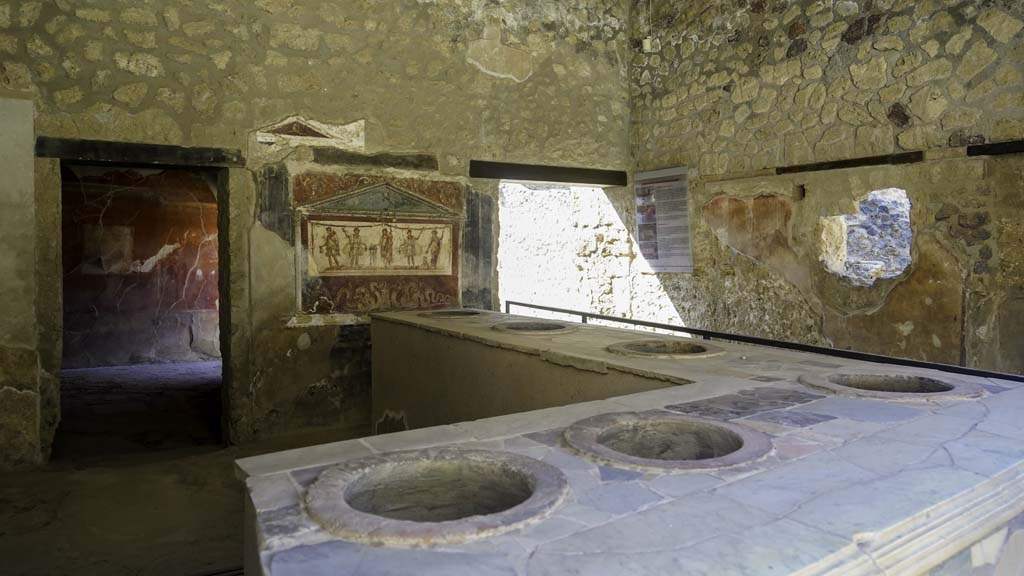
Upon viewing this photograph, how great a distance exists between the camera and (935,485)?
4.78 ft

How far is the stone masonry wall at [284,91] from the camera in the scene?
4.51 metres

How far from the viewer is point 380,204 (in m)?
5.50

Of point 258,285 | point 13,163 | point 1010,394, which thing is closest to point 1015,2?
point 1010,394

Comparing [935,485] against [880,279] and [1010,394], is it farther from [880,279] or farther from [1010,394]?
[880,279]

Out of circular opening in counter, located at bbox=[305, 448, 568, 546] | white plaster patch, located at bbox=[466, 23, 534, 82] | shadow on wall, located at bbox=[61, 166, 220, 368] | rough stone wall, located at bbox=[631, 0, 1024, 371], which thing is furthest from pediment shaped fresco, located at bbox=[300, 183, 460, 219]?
circular opening in counter, located at bbox=[305, 448, 568, 546]

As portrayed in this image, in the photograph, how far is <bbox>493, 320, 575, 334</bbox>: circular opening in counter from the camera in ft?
13.3

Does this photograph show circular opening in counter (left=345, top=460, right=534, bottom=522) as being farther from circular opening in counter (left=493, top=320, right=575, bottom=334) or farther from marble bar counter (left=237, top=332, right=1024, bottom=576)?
circular opening in counter (left=493, top=320, right=575, bottom=334)

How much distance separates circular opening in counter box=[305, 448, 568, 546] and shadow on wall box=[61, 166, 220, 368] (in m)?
6.39

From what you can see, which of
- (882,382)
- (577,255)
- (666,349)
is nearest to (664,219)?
(577,255)

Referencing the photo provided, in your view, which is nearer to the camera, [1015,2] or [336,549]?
[336,549]

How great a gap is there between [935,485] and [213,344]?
8179 millimetres

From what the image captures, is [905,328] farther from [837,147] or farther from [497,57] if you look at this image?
[497,57]

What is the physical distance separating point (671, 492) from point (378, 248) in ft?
14.3

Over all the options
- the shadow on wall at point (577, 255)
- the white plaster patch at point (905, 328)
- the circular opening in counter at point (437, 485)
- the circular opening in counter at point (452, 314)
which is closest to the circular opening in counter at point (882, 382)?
the circular opening in counter at point (437, 485)
